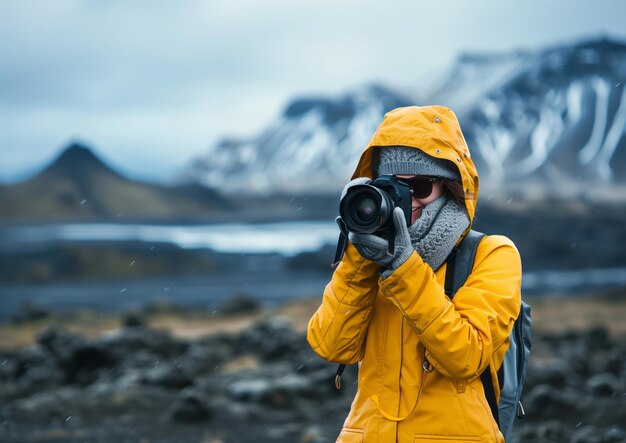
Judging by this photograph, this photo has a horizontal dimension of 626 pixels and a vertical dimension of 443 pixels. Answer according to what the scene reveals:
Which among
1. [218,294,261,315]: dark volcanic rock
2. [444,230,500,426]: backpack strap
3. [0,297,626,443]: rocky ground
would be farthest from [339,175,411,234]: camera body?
[218,294,261,315]: dark volcanic rock

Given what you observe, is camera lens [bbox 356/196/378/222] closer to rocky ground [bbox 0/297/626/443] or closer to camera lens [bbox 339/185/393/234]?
camera lens [bbox 339/185/393/234]

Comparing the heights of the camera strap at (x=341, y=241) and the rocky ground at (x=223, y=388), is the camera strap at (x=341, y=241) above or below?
above

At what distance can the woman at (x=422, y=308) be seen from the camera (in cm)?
221

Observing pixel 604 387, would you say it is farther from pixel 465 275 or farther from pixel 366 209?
pixel 366 209

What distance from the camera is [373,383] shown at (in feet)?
7.88

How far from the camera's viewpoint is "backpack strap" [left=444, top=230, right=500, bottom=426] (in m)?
2.42

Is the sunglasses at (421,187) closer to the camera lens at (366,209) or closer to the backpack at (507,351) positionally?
the backpack at (507,351)

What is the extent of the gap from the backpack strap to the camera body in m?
0.34

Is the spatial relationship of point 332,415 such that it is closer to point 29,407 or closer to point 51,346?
point 29,407

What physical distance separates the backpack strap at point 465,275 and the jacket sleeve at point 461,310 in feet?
0.11

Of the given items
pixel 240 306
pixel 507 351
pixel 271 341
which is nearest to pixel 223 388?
pixel 271 341

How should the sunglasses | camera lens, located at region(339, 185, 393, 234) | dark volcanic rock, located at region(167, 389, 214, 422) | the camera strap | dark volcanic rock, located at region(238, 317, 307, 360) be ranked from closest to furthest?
camera lens, located at region(339, 185, 393, 234), the camera strap, the sunglasses, dark volcanic rock, located at region(167, 389, 214, 422), dark volcanic rock, located at region(238, 317, 307, 360)

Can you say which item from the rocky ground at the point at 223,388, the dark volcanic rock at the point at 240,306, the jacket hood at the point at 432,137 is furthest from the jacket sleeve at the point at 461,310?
the dark volcanic rock at the point at 240,306

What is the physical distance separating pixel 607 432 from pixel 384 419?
5563 mm
